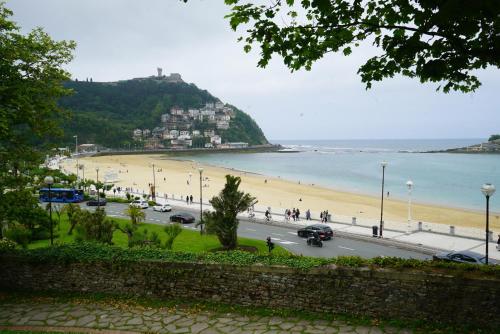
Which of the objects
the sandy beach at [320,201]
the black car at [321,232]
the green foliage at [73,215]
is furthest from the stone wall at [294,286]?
the sandy beach at [320,201]

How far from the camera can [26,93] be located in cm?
969

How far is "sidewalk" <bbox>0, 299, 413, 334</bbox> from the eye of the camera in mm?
7223

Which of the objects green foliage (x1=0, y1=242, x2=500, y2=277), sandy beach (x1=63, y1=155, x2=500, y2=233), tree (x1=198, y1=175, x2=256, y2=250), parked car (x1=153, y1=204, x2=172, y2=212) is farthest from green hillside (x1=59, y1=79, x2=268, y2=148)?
green foliage (x1=0, y1=242, x2=500, y2=277)

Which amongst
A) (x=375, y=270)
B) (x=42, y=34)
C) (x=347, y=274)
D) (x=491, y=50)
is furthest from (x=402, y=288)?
(x=42, y=34)

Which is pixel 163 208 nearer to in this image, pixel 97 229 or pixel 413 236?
pixel 97 229

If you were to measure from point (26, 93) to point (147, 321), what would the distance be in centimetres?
668

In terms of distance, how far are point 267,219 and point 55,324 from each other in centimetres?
2364

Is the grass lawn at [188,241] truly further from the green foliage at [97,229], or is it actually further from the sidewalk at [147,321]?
the sidewalk at [147,321]

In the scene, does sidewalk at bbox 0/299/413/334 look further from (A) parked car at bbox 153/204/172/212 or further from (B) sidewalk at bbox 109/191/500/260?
(A) parked car at bbox 153/204/172/212

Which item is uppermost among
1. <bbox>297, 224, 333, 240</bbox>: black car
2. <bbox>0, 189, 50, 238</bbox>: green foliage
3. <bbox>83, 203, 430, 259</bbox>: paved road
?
<bbox>0, 189, 50, 238</bbox>: green foliage

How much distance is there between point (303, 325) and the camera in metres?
7.35

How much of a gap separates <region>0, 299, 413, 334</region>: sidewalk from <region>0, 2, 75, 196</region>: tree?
158 inches

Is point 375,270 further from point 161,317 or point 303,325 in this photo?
point 161,317

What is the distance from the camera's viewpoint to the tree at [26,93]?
955cm
